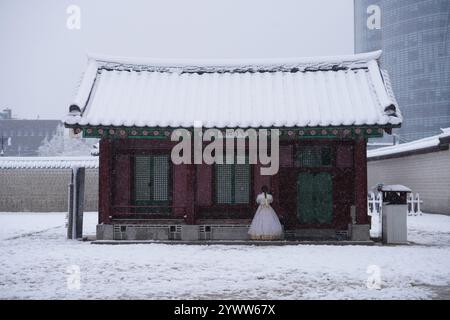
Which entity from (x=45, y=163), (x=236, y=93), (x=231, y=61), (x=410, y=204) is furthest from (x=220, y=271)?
(x=45, y=163)

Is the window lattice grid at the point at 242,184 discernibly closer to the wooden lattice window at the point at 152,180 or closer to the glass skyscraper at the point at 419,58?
the wooden lattice window at the point at 152,180

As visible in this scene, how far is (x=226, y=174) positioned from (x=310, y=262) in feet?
17.2

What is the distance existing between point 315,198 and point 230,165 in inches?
112

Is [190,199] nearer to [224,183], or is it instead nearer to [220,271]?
[224,183]

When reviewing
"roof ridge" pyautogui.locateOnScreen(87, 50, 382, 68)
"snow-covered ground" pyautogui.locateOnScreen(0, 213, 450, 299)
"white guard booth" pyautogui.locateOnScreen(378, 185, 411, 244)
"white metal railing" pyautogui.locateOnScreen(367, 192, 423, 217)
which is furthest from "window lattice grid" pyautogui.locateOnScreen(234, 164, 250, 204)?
"white metal railing" pyautogui.locateOnScreen(367, 192, 423, 217)

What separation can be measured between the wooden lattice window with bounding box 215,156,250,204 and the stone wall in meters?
17.6

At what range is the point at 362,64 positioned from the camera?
1767 centimetres

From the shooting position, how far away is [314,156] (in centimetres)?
1586

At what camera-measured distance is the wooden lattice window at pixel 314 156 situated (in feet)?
51.9

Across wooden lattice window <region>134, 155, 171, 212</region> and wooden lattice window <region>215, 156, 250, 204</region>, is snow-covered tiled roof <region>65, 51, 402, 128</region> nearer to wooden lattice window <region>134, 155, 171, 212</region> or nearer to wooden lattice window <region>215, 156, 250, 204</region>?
wooden lattice window <region>134, 155, 171, 212</region>

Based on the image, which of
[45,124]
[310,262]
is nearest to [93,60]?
[310,262]

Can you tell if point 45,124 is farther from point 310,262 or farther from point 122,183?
point 310,262

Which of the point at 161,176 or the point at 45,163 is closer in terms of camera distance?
the point at 161,176

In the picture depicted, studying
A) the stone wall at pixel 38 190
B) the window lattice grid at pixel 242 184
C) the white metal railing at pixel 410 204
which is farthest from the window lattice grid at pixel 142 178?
the stone wall at pixel 38 190
